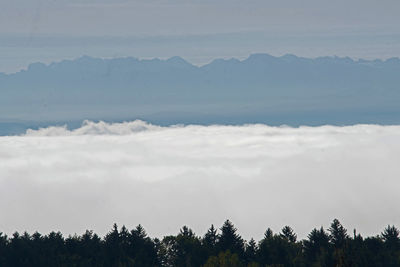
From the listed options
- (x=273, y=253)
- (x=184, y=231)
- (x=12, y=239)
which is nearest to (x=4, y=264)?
(x=12, y=239)

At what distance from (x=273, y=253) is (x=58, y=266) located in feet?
105

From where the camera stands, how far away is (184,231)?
15600 cm

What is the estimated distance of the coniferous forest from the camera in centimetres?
14050

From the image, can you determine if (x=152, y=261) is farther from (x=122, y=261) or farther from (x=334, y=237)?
(x=334, y=237)

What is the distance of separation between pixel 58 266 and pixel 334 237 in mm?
41299

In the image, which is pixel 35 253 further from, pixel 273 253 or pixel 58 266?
pixel 273 253

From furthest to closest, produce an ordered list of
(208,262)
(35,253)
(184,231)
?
(184,231)
(35,253)
(208,262)

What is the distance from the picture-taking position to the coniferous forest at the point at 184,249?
14050 cm

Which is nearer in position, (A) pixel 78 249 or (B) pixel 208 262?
(B) pixel 208 262

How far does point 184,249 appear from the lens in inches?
5871

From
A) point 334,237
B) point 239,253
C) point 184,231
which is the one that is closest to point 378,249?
point 334,237

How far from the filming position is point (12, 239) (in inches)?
5778

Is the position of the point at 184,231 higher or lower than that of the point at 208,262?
higher

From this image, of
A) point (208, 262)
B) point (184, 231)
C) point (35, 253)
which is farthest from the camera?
point (184, 231)
